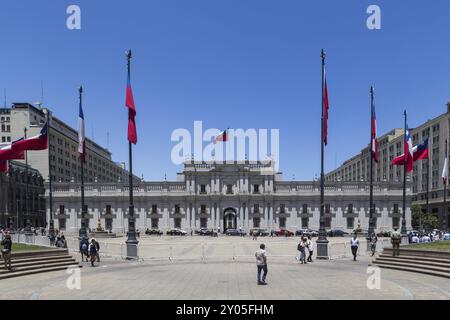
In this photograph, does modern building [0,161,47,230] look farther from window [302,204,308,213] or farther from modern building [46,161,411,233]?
window [302,204,308,213]

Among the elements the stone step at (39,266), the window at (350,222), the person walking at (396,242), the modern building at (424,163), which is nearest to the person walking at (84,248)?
the stone step at (39,266)

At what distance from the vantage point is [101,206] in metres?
94.7

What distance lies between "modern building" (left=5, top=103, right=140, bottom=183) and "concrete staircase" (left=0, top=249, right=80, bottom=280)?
5825 centimetres

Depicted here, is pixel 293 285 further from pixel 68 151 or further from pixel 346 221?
pixel 68 151

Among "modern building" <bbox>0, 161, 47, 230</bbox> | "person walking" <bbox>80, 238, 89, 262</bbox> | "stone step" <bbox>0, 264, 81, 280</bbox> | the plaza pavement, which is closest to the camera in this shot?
the plaza pavement

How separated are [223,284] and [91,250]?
10.7m

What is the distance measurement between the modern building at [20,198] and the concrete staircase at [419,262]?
70.9 meters

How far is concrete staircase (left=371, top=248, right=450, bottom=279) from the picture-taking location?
20422 millimetres

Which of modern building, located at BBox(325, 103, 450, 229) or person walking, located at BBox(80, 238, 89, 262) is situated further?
modern building, located at BBox(325, 103, 450, 229)

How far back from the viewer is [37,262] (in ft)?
75.0

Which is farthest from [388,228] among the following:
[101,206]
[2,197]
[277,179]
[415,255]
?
[2,197]

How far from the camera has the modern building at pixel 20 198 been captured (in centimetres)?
8600

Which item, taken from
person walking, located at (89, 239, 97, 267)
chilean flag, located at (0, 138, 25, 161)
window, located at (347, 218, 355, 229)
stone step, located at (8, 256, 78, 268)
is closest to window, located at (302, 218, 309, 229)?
window, located at (347, 218, 355, 229)

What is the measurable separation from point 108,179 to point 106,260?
129787 millimetres
